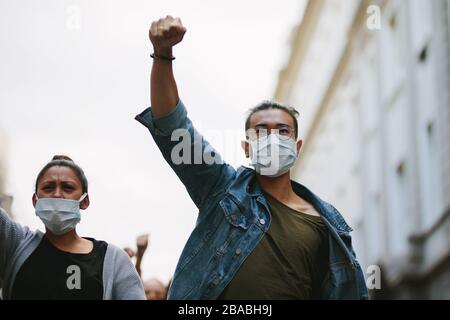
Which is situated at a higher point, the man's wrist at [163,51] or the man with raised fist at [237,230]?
the man's wrist at [163,51]

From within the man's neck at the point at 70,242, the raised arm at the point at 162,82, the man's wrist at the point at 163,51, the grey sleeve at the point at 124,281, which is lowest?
the grey sleeve at the point at 124,281

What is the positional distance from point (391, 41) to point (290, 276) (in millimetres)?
24231

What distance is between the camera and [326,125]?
4184 centimetres

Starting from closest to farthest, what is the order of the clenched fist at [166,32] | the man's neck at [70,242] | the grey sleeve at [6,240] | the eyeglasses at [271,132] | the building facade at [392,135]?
the clenched fist at [166,32] < the grey sleeve at [6,240] < the man's neck at [70,242] < the eyeglasses at [271,132] < the building facade at [392,135]

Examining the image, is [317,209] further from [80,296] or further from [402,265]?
[402,265]

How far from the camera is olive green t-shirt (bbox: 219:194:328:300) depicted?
4.69 metres

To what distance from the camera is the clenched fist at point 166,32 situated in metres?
4.68

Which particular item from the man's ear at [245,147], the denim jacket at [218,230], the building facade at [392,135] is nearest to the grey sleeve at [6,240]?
the denim jacket at [218,230]

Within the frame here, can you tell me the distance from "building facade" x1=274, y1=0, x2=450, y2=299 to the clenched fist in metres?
16.1

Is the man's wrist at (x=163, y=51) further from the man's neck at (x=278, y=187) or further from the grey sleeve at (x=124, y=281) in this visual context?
the grey sleeve at (x=124, y=281)

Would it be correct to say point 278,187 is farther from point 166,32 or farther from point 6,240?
point 6,240

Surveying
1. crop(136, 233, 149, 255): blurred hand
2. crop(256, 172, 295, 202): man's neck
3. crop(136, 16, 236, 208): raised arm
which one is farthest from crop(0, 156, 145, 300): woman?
crop(136, 233, 149, 255): blurred hand

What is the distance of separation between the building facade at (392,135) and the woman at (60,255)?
15872 mm

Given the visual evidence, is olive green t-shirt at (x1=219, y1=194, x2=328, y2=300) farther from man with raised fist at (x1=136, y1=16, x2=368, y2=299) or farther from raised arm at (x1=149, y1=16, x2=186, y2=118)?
raised arm at (x1=149, y1=16, x2=186, y2=118)
